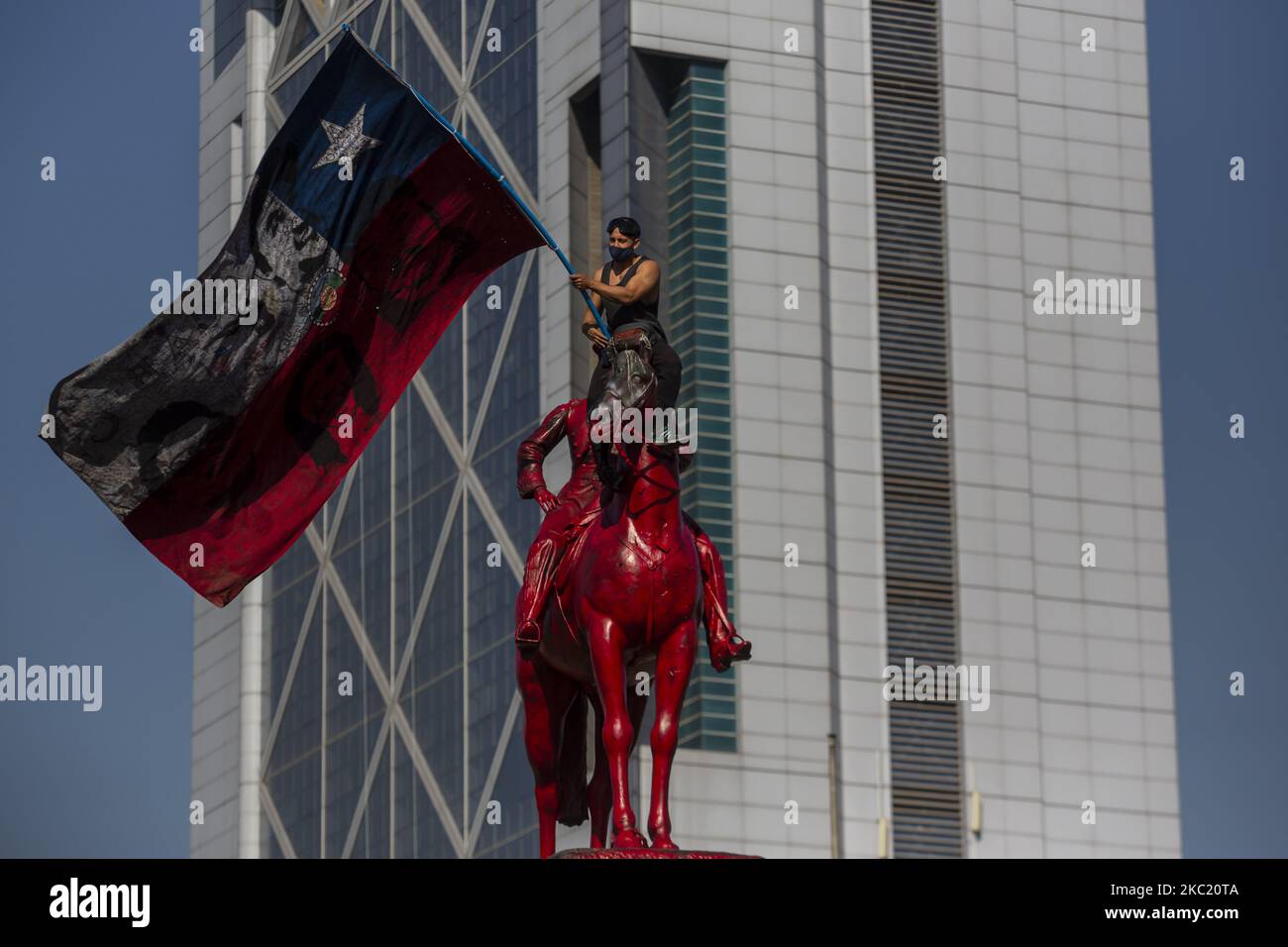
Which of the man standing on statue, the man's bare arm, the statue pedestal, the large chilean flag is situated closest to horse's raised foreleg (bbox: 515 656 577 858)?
the man standing on statue

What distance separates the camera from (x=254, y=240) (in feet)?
134

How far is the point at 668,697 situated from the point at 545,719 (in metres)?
2.45

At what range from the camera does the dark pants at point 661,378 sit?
117 feet

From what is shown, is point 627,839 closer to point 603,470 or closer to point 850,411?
point 603,470

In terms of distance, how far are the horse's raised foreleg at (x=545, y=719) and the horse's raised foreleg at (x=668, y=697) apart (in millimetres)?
1989

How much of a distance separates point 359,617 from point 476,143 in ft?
68.9

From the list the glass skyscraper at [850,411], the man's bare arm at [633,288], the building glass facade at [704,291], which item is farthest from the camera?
the glass skyscraper at [850,411]

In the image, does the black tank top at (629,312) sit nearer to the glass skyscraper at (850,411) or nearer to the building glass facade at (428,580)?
the glass skyscraper at (850,411)

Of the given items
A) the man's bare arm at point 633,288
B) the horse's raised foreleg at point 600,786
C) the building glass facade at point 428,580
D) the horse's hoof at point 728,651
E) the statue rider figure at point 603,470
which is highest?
the building glass facade at point 428,580

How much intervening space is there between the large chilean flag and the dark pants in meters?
4.03

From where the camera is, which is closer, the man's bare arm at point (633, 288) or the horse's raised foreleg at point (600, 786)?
the man's bare arm at point (633, 288)

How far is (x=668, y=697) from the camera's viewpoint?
117 feet

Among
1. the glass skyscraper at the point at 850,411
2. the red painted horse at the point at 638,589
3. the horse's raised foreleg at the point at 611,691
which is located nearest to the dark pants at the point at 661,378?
the red painted horse at the point at 638,589
